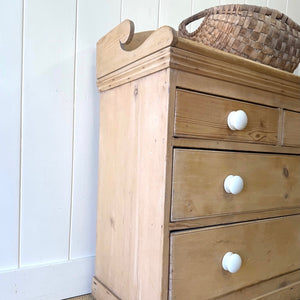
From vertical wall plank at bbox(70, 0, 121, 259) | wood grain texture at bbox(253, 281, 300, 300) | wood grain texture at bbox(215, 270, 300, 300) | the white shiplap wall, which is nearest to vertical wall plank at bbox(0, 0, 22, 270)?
the white shiplap wall

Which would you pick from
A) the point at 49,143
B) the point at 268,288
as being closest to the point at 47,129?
the point at 49,143

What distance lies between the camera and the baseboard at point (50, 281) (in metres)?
0.81

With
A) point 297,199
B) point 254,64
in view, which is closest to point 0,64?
point 254,64

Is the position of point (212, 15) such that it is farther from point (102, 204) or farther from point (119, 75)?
point (102, 204)

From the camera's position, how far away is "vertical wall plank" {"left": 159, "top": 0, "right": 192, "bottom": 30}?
1081 mm

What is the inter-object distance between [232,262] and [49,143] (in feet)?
2.12

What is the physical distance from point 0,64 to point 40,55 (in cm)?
12

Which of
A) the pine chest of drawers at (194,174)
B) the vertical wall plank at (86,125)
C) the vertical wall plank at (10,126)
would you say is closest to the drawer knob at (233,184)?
the pine chest of drawers at (194,174)

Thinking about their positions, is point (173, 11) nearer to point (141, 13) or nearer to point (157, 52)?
point (141, 13)

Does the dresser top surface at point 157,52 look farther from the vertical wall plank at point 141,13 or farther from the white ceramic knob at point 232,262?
the white ceramic knob at point 232,262

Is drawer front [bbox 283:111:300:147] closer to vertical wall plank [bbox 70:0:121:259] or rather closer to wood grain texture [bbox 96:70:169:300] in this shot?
wood grain texture [bbox 96:70:169:300]

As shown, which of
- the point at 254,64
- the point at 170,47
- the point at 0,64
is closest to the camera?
the point at 170,47

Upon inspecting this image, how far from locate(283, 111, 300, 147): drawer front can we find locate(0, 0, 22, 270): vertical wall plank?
82 cm

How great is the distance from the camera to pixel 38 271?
854 millimetres
